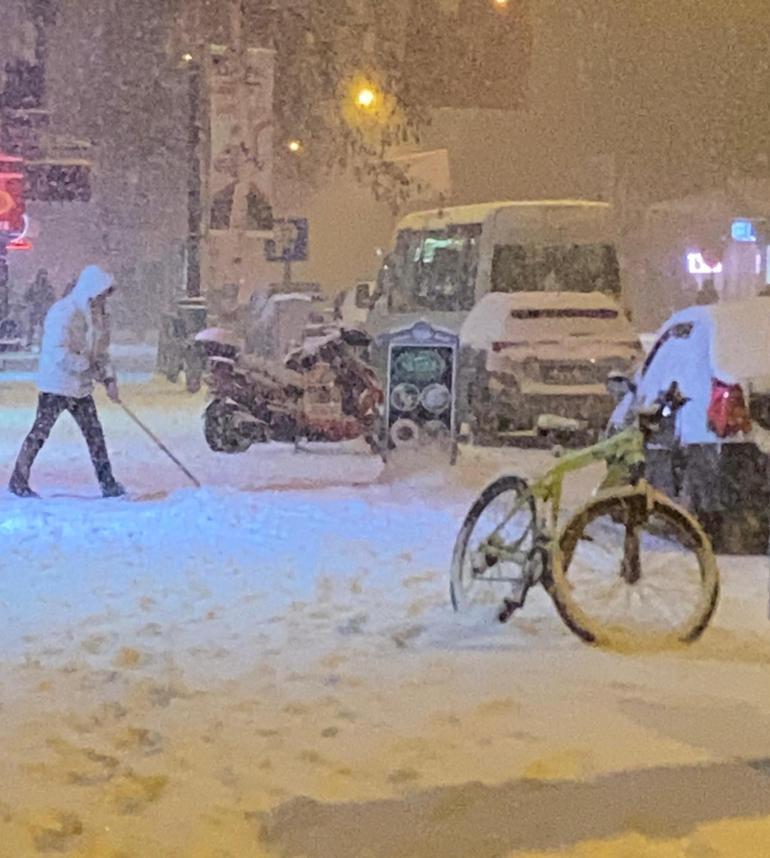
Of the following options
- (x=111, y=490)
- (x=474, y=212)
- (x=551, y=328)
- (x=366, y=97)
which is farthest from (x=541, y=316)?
(x=366, y=97)

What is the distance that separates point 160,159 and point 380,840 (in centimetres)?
3131

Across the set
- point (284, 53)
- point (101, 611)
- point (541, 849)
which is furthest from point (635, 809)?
point (284, 53)

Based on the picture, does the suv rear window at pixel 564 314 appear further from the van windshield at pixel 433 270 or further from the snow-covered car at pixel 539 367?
the van windshield at pixel 433 270

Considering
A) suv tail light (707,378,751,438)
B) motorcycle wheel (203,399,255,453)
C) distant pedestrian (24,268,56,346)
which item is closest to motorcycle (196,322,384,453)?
motorcycle wheel (203,399,255,453)

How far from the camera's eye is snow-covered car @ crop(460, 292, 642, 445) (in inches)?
620

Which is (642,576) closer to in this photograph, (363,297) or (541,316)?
(541,316)

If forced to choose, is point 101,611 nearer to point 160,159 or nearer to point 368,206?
point 160,159

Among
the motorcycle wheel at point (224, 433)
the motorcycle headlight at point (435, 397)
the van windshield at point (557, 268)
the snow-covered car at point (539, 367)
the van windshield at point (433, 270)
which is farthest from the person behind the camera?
the van windshield at point (433, 270)

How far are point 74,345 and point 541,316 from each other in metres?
6.06

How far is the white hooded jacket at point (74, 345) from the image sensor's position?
38.7 feet

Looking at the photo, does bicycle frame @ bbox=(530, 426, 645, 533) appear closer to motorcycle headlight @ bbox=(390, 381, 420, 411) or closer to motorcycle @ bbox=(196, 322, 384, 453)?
motorcycle headlight @ bbox=(390, 381, 420, 411)

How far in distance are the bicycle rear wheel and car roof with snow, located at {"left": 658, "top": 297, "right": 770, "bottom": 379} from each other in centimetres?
217

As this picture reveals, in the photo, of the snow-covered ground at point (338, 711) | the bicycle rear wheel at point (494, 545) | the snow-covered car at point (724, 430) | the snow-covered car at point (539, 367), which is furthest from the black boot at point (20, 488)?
the snow-covered car at point (539, 367)

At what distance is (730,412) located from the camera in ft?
30.0
